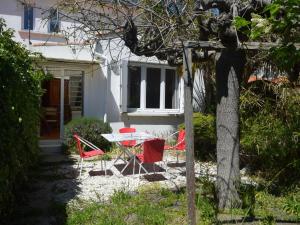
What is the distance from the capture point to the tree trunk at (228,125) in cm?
684

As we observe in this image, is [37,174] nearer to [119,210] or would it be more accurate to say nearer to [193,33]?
[119,210]

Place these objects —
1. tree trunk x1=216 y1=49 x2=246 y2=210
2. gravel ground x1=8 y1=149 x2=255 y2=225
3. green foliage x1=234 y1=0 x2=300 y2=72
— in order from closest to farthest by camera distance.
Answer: green foliage x1=234 y1=0 x2=300 y2=72 → tree trunk x1=216 y1=49 x2=246 y2=210 → gravel ground x1=8 y1=149 x2=255 y2=225

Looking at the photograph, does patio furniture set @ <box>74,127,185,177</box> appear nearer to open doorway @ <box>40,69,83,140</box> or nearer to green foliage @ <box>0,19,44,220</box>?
green foliage @ <box>0,19,44,220</box>

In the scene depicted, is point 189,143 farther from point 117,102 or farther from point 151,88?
point 151,88

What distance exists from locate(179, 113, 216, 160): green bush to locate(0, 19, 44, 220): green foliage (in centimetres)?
495

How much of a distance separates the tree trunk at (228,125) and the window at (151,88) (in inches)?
Result: 308

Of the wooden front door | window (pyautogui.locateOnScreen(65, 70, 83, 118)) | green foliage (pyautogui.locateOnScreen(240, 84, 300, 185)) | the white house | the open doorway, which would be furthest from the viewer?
window (pyautogui.locateOnScreen(65, 70, 83, 118))

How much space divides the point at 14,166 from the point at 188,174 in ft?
8.71

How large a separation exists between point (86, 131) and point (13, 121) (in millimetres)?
7373

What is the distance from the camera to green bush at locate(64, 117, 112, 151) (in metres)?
13.4

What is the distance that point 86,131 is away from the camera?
1333 cm

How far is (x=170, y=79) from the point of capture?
16000 millimetres

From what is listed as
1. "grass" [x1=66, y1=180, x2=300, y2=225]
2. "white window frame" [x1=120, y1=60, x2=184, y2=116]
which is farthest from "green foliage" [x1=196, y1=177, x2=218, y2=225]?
"white window frame" [x1=120, y1=60, x2=184, y2=116]

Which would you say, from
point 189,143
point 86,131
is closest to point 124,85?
point 86,131
